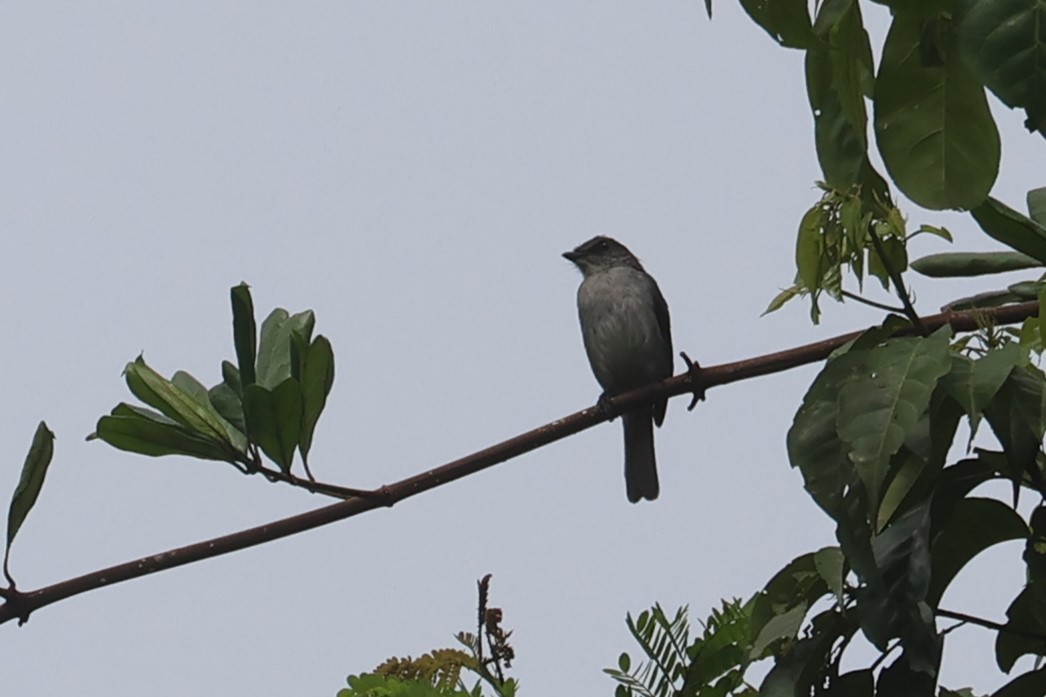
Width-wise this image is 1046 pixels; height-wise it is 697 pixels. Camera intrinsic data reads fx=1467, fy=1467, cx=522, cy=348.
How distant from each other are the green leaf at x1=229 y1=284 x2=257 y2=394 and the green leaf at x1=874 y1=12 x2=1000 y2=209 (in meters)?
1.04

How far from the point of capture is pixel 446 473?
6.89ft

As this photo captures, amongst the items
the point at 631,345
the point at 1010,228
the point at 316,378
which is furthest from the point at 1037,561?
the point at 631,345

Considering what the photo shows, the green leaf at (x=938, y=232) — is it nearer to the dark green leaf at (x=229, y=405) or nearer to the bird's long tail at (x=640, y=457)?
the dark green leaf at (x=229, y=405)

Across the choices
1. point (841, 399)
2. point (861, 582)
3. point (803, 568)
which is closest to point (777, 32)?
point (841, 399)

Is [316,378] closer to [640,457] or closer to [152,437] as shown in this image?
[152,437]

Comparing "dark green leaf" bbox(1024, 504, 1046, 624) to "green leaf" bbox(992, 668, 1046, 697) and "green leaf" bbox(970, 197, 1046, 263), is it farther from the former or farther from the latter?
"green leaf" bbox(970, 197, 1046, 263)

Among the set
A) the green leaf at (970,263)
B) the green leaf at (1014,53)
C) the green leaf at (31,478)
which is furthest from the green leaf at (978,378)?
the green leaf at (31,478)

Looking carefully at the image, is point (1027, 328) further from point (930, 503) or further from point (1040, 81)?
point (1040, 81)

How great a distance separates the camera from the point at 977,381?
1.82 meters

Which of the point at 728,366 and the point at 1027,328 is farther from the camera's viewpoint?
the point at 728,366

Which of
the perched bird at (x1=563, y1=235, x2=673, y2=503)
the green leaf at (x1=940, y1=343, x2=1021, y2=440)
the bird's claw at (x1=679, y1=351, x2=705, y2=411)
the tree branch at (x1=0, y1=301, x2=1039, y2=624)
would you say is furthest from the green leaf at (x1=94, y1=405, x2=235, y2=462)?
the perched bird at (x1=563, y1=235, x2=673, y2=503)

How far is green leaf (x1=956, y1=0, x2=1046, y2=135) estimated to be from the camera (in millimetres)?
1500

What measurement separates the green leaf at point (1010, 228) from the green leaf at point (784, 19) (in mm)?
605

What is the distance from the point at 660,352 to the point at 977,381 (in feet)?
17.8
